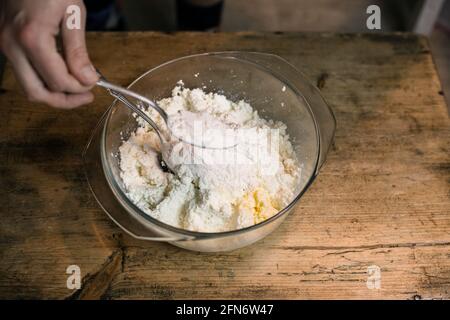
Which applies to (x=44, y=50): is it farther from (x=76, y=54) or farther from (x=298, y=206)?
(x=298, y=206)

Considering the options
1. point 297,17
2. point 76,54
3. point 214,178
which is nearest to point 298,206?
point 214,178

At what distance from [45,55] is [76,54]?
5cm

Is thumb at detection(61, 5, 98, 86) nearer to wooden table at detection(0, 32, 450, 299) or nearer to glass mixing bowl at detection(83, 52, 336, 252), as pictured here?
glass mixing bowl at detection(83, 52, 336, 252)

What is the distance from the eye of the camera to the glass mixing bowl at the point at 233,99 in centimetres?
79

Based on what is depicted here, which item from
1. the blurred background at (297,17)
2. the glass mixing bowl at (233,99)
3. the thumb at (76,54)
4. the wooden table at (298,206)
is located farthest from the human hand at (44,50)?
the blurred background at (297,17)

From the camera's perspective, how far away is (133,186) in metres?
0.87

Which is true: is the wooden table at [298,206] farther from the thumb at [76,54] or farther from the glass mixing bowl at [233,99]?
the thumb at [76,54]

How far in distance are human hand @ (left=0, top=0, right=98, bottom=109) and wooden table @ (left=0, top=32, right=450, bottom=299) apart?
27 centimetres

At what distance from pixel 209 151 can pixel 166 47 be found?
0.43 m

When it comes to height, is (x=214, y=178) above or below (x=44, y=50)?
below

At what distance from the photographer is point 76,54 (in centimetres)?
72

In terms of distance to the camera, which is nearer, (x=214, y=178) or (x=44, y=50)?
(x=44, y=50)

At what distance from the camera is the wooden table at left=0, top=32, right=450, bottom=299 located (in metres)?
0.84
